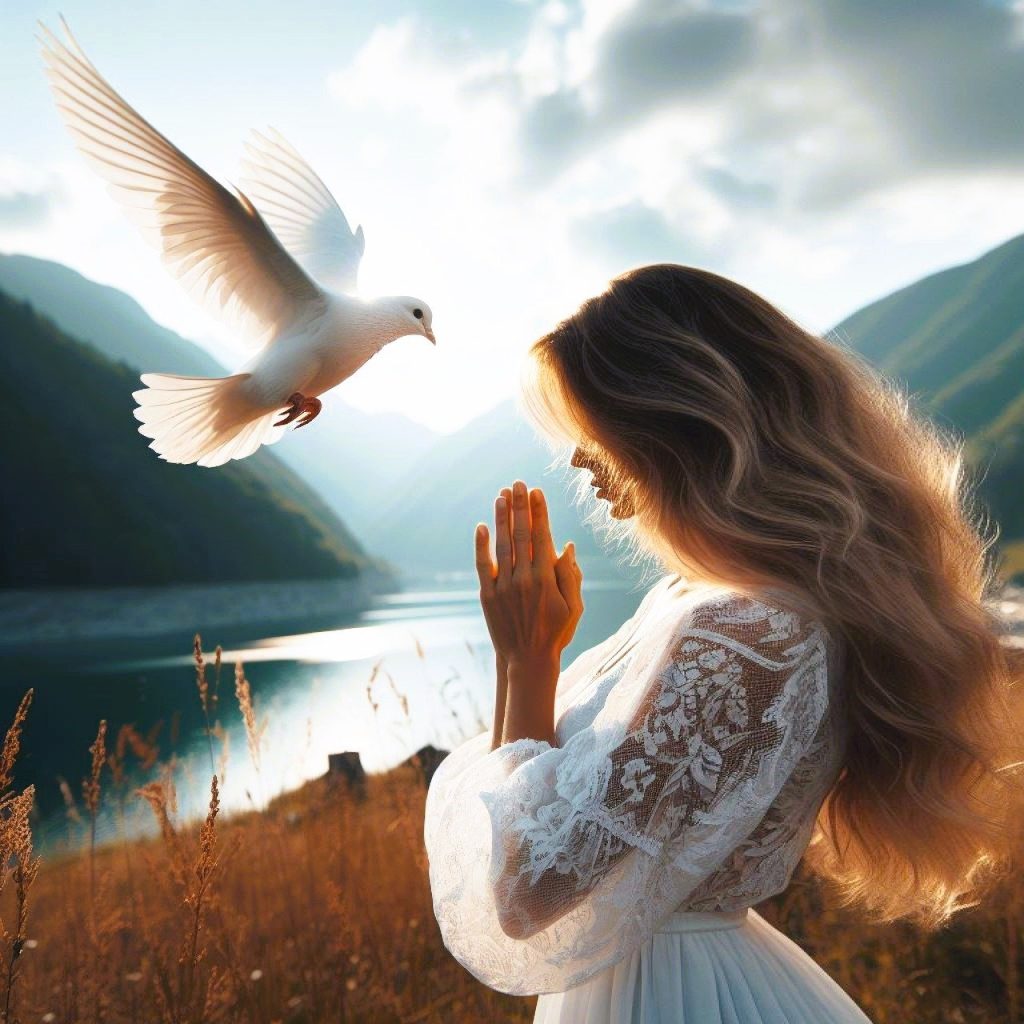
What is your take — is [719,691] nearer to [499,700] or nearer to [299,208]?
[499,700]

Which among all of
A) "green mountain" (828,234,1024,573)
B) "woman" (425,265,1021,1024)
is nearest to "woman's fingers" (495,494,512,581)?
"woman" (425,265,1021,1024)

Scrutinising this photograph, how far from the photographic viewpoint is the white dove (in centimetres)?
111

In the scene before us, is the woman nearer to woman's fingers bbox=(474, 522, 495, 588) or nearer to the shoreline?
woman's fingers bbox=(474, 522, 495, 588)

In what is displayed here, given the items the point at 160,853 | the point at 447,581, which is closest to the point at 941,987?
the point at 160,853

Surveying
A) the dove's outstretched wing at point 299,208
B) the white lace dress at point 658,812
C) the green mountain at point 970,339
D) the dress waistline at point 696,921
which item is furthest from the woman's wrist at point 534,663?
the green mountain at point 970,339

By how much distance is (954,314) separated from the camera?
67.8 meters

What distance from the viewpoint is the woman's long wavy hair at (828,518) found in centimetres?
121

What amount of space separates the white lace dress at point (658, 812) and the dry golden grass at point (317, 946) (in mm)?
1037

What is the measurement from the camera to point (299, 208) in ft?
5.97

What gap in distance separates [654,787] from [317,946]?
224 cm

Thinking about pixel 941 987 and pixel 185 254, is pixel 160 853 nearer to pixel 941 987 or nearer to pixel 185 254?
pixel 941 987

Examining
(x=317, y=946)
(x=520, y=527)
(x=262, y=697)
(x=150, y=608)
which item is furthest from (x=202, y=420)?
(x=150, y=608)

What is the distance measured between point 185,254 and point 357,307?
14.7 inches

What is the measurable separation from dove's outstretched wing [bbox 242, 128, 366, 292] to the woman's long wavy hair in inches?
23.3
